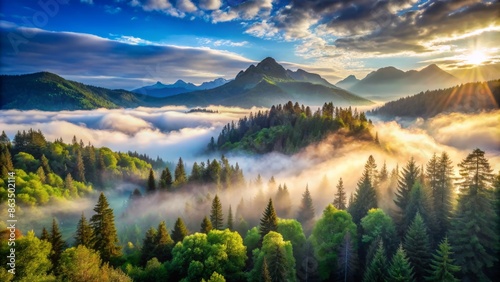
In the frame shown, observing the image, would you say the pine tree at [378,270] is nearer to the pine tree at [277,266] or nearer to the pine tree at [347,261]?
the pine tree at [347,261]

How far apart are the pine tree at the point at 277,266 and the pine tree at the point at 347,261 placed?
11138mm

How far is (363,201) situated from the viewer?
72.2m

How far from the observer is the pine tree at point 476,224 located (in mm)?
44875

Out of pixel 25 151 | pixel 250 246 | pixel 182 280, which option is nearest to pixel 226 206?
pixel 250 246

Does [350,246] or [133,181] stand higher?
[350,246]

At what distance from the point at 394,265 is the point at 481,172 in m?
19.2

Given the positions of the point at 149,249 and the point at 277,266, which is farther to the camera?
the point at 149,249

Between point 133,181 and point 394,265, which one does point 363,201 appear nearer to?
point 394,265

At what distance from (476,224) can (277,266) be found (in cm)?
3000

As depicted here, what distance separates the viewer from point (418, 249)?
4841cm

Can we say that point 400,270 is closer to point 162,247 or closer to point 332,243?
point 332,243

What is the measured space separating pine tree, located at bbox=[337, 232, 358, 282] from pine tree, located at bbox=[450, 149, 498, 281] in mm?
15577

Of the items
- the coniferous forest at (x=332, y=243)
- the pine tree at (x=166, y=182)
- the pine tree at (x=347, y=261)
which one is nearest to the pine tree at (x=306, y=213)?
the coniferous forest at (x=332, y=243)

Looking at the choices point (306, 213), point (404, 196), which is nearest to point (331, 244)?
point (404, 196)
